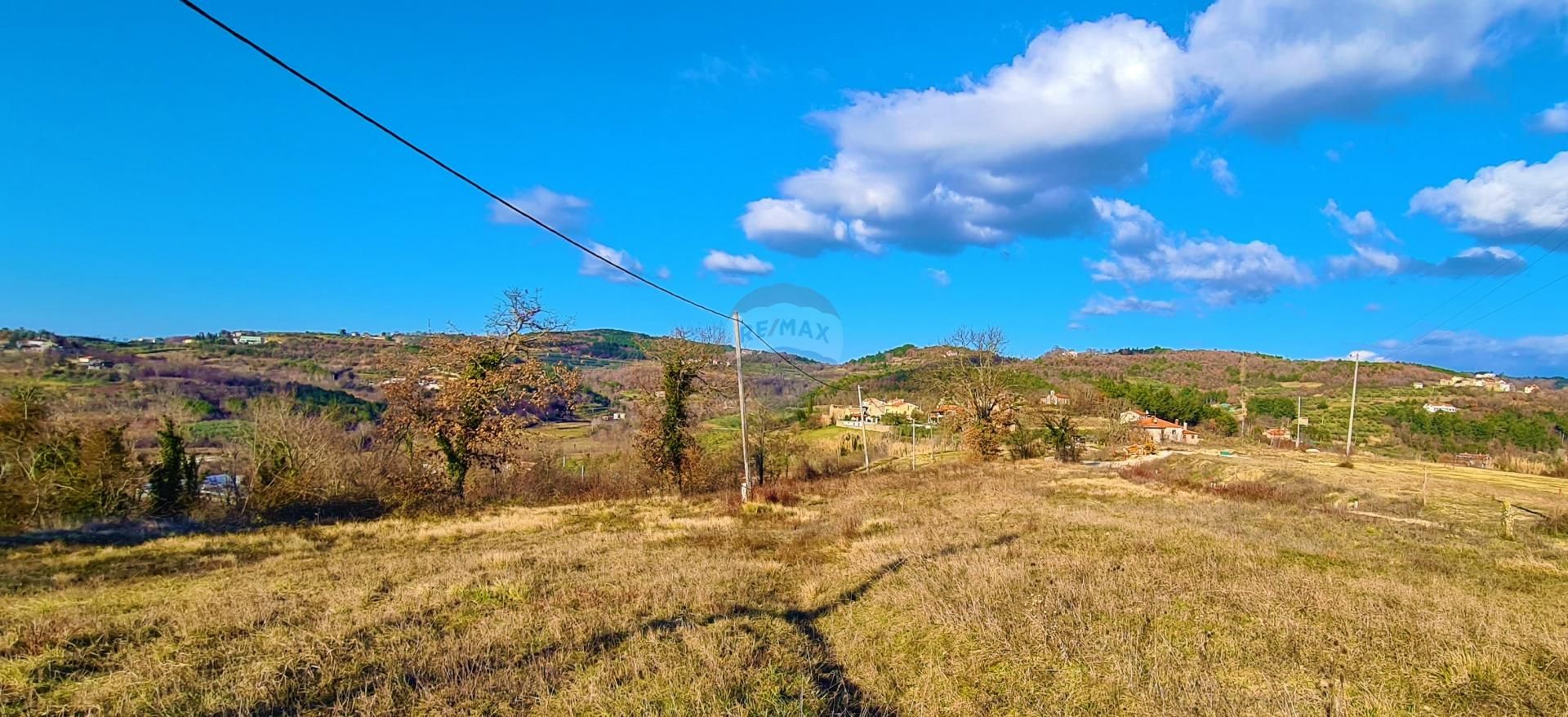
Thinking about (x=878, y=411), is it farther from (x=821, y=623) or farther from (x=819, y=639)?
(x=819, y=639)

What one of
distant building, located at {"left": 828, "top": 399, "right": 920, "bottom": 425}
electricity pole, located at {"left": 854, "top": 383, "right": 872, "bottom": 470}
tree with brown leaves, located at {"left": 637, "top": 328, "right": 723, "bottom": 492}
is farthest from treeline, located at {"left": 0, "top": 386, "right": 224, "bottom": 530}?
distant building, located at {"left": 828, "top": 399, "right": 920, "bottom": 425}

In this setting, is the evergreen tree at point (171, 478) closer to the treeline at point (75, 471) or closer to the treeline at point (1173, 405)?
the treeline at point (75, 471)

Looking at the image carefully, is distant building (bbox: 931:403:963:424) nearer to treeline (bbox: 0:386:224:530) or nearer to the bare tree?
the bare tree

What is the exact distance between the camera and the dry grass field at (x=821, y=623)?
5129mm

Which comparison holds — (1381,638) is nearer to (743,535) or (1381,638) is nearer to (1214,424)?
(743,535)

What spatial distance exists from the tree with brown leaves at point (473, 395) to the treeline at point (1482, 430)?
71309 millimetres

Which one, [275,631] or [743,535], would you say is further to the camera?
[743,535]

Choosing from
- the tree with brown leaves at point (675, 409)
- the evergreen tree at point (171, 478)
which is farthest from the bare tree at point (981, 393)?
the evergreen tree at point (171, 478)

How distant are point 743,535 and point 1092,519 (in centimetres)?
784

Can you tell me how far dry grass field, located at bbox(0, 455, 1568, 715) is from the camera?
5129 millimetres

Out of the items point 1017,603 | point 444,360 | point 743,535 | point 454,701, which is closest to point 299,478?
point 444,360

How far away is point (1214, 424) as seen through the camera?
67.1m

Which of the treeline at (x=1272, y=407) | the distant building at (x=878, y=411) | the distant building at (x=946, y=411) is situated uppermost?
the distant building at (x=946, y=411)

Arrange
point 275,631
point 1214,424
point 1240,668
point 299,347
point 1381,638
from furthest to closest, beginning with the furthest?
point 299,347 < point 1214,424 < point 275,631 < point 1381,638 < point 1240,668
